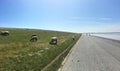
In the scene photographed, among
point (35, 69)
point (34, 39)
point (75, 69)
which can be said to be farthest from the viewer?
point (34, 39)

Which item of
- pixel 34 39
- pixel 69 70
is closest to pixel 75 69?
pixel 69 70

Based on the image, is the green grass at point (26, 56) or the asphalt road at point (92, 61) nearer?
the green grass at point (26, 56)

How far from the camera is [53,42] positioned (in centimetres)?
4188

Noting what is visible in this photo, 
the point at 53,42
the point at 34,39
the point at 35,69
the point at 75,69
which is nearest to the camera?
the point at 35,69

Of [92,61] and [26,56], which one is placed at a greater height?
[26,56]

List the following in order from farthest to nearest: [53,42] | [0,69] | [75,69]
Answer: [53,42]
[75,69]
[0,69]

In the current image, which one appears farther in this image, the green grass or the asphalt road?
the asphalt road

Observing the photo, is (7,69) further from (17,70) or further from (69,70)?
(69,70)

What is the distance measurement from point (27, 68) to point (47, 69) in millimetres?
1440

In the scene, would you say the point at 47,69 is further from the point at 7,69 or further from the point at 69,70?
the point at 7,69

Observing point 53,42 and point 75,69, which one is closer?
point 75,69

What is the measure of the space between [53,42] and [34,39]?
13156 mm

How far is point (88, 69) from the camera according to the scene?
15.1 meters

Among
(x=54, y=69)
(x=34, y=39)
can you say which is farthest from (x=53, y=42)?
(x=54, y=69)
